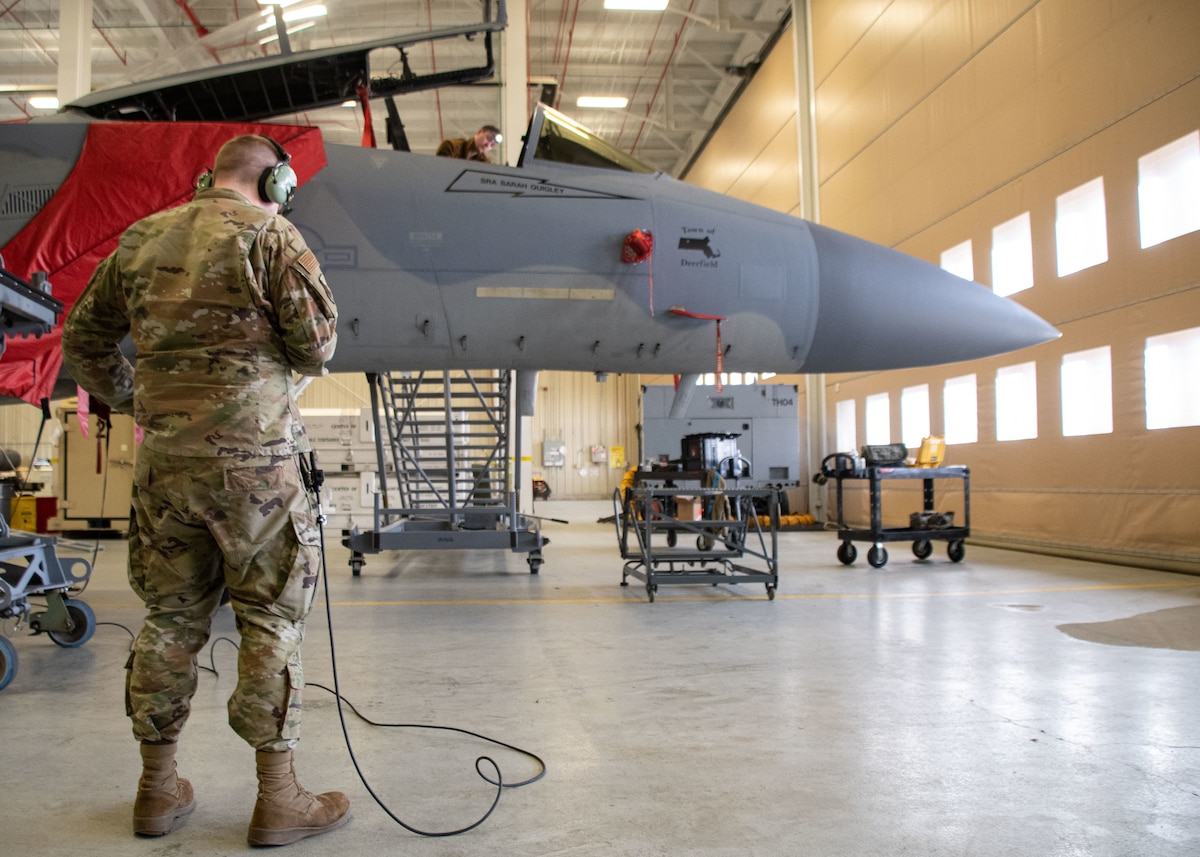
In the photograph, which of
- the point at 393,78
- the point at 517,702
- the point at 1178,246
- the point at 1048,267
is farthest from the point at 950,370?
the point at 517,702

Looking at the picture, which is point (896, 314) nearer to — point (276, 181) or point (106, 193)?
point (276, 181)

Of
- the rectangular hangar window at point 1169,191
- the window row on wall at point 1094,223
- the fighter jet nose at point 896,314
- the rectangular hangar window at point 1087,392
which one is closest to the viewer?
the fighter jet nose at point 896,314

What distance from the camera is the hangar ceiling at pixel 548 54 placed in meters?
15.2

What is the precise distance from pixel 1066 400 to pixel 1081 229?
1.85 meters

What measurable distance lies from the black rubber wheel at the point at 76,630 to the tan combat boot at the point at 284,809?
307 cm

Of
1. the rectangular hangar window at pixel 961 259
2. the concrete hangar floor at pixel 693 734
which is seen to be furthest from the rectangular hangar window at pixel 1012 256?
the concrete hangar floor at pixel 693 734

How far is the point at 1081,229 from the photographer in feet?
28.0

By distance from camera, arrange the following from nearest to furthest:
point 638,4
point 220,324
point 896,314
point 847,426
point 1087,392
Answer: point 220,324, point 896,314, point 1087,392, point 847,426, point 638,4

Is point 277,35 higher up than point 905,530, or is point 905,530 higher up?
point 277,35

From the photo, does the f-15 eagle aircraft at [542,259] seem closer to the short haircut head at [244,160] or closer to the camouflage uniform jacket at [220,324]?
the short haircut head at [244,160]

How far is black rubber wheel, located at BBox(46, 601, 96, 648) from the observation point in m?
4.32

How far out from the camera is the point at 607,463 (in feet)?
99.3

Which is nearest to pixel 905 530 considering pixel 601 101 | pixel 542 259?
pixel 542 259

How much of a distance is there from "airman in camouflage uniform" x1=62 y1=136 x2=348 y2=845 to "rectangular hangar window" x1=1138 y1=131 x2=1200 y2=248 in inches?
313
